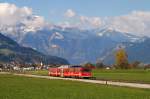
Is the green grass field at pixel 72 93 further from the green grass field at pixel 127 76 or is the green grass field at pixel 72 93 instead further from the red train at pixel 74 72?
the red train at pixel 74 72

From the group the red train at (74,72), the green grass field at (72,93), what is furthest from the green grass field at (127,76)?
the green grass field at (72,93)

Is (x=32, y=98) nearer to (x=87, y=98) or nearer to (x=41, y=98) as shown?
(x=41, y=98)

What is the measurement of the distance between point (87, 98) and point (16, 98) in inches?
237

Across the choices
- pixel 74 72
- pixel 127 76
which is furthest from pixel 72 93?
pixel 74 72

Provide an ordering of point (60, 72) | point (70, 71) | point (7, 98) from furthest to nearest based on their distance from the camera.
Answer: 1. point (60, 72)
2. point (70, 71)
3. point (7, 98)

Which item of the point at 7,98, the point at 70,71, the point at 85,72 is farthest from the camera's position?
the point at 70,71

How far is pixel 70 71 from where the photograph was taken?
407 ft

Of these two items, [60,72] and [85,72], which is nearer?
[85,72]

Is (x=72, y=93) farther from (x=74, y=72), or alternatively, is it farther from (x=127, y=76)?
(x=74, y=72)

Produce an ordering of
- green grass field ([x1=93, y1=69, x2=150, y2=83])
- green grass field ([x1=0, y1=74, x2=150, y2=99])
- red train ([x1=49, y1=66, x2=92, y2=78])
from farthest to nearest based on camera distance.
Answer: red train ([x1=49, y1=66, x2=92, y2=78]) → green grass field ([x1=93, y1=69, x2=150, y2=83]) → green grass field ([x1=0, y1=74, x2=150, y2=99])

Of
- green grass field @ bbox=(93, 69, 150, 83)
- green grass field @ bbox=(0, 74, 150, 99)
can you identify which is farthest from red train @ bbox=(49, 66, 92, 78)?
green grass field @ bbox=(0, 74, 150, 99)

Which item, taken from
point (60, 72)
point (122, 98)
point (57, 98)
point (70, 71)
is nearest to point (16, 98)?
point (57, 98)

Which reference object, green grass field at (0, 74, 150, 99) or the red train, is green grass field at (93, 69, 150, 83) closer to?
the red train

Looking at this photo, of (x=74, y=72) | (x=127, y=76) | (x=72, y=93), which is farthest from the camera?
(x=74, y=72)
